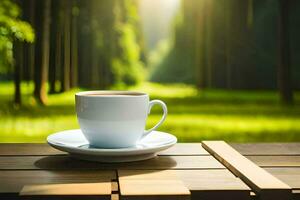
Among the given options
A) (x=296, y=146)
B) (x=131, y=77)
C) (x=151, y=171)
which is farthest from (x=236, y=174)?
(x=131, y=77)

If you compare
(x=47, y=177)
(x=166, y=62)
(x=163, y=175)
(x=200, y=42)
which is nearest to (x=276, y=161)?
(x=163, y=175)

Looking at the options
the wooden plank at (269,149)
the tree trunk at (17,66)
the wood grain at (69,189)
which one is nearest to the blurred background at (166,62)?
the tree trunk at (17,66)

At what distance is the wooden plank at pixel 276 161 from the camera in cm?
77

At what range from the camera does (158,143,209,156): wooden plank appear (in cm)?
85

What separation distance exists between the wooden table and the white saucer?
12 millimetres

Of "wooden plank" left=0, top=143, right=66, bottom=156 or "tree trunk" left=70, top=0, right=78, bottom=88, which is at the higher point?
"tree trunk" left=70, top=0, right=78, bottom=88

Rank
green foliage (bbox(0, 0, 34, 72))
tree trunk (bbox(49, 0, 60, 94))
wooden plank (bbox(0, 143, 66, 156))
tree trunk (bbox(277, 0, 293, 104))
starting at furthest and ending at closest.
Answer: tree trunk (bbox(277, 0, 293, 104)), tree trunk (bbox(49, 0, 60, 94)), green foliage (bbox(0, 0, 34, 72)), wooden plank (bbox(0, 143, 66, 156))

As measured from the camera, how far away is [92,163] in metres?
0.75

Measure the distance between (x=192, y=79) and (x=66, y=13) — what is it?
94 centimetres

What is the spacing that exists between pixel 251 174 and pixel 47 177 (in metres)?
0.26

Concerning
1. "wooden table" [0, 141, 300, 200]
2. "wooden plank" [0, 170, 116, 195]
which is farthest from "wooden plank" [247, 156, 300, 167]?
"wooden plank" [0, 170, 116, 195]

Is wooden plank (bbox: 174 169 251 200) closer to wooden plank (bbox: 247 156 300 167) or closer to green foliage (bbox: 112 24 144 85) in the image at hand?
wooden plank (bbox: 247 156 300 167)

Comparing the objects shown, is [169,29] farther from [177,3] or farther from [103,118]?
[103,118]

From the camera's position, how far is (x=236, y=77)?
3461mm
